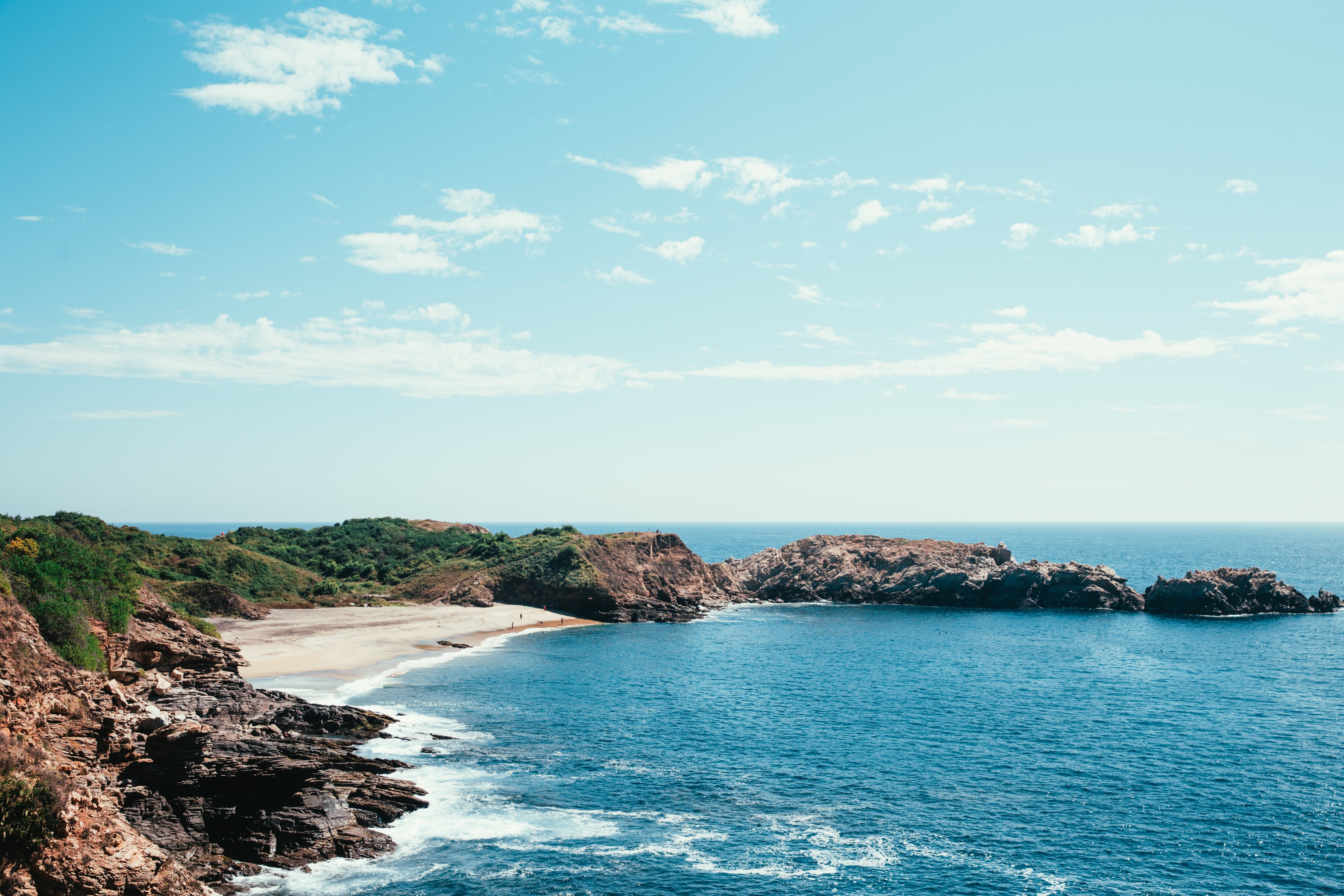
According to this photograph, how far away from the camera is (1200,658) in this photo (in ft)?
279

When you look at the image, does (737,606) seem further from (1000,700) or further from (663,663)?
(1000,700)

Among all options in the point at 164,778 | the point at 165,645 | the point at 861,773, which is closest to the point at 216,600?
the point at 165,645

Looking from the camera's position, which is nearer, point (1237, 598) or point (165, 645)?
point (165, 645)

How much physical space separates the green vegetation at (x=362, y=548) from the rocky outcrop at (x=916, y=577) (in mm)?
51261

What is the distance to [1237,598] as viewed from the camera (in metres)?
121

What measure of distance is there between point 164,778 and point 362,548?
11152 centimetres

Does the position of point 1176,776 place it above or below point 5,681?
below

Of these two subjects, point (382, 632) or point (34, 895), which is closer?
point (34, 895)

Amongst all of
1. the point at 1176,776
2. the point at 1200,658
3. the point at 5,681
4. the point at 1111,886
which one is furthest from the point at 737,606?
the point at 5,681

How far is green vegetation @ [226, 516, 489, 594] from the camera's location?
13225 cm

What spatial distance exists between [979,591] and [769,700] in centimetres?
7921

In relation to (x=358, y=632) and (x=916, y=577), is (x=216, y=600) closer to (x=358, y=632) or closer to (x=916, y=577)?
(x=358, y=632)

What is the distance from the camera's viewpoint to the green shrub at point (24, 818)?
2323 centimetres

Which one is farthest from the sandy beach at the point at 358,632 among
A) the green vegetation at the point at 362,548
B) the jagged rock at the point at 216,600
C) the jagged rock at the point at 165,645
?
the green vegetation at the point at 362,548
